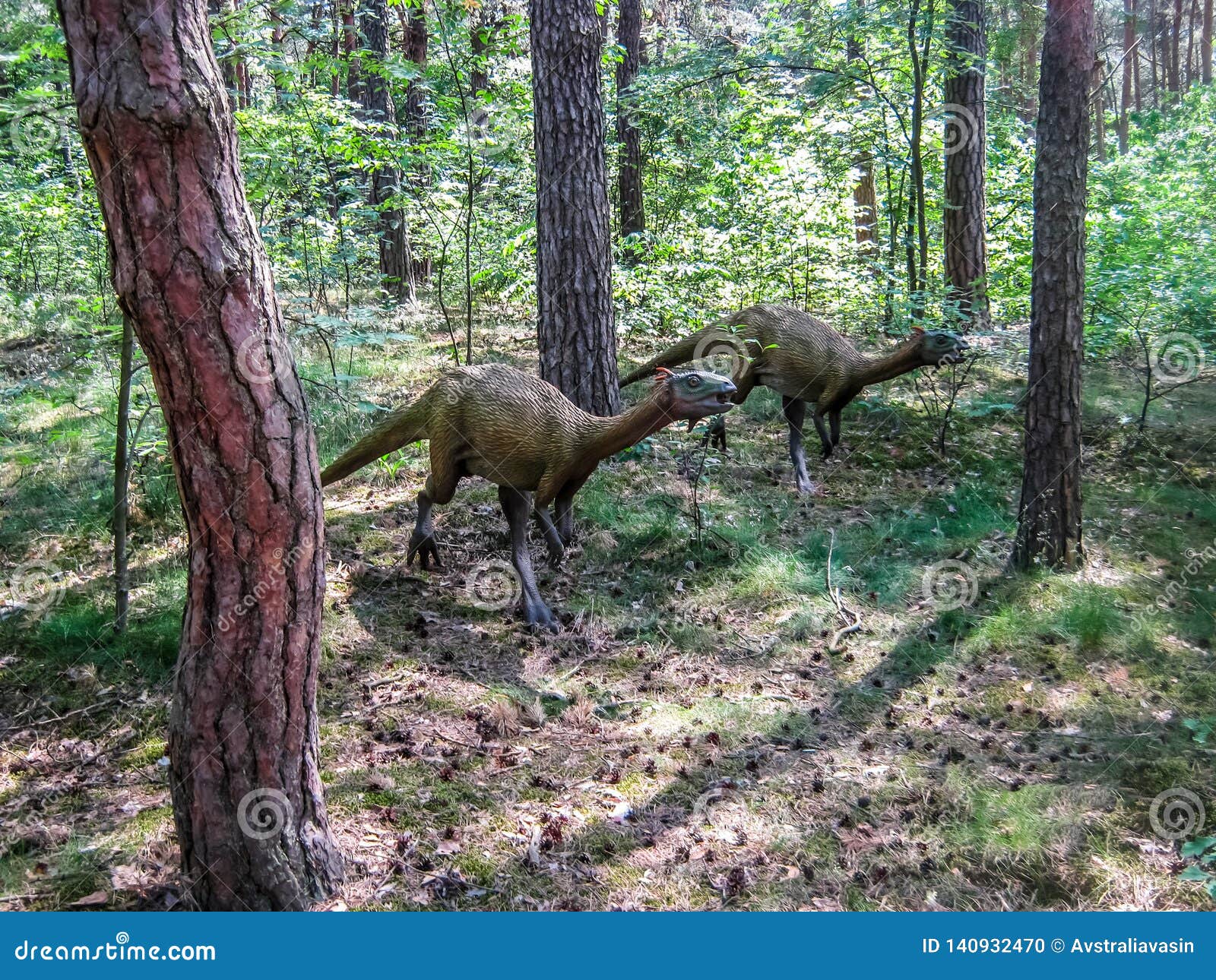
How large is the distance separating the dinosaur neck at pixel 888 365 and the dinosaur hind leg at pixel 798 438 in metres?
0.58

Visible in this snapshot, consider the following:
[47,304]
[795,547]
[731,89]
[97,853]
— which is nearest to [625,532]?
[795,547]

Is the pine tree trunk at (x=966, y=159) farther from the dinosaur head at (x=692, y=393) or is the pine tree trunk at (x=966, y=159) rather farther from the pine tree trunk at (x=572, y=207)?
the dinosaur head at (x=692, y=393)

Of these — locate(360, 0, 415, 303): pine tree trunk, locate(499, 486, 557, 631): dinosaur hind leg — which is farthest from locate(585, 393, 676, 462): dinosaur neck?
locate(360, 0, 415, 303): pine tree trunk

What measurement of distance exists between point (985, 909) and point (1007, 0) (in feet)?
62.9

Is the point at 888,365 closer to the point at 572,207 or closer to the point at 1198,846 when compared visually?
the point at 572,207

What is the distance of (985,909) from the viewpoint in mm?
3596

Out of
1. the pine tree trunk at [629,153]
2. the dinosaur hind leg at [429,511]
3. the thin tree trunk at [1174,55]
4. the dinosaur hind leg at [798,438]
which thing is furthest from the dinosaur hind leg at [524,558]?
the thin tree trunk at [1174,55]

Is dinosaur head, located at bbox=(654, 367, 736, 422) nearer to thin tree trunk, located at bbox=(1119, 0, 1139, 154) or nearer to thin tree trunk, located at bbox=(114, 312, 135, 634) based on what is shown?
thin tree trunk, located at bbox=(114, 312, 135, 634)

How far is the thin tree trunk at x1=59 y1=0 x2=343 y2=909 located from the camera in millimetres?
2697

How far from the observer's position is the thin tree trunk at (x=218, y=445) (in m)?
2.70

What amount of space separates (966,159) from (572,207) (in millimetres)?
6508

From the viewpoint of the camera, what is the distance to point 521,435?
5.82 meters

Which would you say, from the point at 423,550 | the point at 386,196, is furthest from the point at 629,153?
the point at 423,550

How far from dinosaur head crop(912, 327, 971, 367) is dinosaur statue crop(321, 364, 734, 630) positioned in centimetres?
314
